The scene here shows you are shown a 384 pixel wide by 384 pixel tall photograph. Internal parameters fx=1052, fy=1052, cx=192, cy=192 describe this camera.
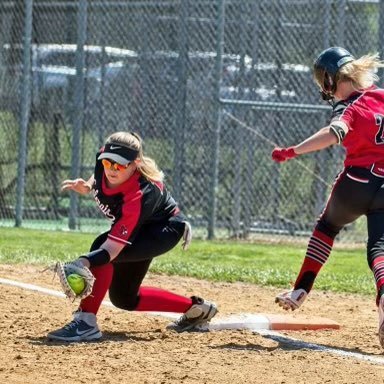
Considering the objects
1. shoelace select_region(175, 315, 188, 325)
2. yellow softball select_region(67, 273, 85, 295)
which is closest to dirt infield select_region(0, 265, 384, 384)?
shoelace select_region(175, 315, 188, 325)

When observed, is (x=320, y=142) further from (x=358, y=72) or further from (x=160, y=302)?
(x=160, y=302)

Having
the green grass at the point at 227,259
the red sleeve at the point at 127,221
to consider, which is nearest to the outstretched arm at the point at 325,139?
the red sleeve at the point at 127,221

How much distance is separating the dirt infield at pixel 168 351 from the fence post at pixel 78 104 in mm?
5721

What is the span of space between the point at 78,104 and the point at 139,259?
25.6 ft

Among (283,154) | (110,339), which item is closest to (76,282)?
(110,339)

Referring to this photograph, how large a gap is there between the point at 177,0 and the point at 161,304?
772 cm

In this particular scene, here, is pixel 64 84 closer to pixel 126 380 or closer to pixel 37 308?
pixel 37 308

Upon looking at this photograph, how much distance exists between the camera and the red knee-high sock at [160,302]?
6.57 metres

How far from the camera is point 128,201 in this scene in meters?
6.11

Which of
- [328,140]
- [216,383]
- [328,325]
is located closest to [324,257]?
[328,325]

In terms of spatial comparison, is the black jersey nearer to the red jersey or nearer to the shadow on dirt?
the shadow on dirt

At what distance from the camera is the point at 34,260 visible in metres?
9.72

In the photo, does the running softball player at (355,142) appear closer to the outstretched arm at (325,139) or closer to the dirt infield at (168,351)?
the outstretched arm at (325,139)

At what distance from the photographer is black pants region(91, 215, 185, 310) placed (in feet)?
20.9
